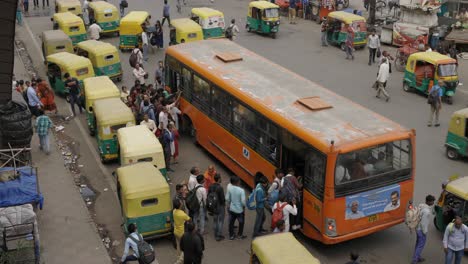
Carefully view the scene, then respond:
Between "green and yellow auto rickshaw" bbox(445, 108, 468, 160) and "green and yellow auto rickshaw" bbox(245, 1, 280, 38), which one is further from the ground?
"green and yellow auto rickshaw" bbox(245, 1, 280, 38)

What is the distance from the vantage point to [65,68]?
23984 mm

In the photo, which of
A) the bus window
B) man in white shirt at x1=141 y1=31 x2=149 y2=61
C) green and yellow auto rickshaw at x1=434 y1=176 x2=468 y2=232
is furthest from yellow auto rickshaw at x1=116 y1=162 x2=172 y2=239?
man in white shirt at x1=141 y1=31 x2=149 y2=61

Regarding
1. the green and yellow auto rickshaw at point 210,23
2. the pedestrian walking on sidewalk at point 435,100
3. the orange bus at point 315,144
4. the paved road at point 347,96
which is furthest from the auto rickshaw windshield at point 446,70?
the green and yellow auto rickshaw at point 210,23

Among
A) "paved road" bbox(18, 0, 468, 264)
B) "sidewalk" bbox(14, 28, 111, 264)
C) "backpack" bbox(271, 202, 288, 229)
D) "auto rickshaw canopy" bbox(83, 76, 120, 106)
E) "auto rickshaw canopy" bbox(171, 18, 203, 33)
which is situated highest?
"auto rickshaw canopy" bbox(171, 18, 203, 33)

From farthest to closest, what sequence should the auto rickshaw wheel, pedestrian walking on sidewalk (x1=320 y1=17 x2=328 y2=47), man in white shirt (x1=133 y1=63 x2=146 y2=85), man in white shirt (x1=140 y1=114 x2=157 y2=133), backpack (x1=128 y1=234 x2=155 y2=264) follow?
pedestrian walking on sidewalk (x1=320 y1=17 x2=328 y2=47)
man in white shirt (x1=133 y1=63 x2=146 y2=85)
the auto rickshaw wheel
man in white shirt (x1=140 y1=114 x2=157 y2=133)
backpack (x1=128 y1=234 x2=155 y2=264)

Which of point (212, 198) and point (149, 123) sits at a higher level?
point (149, 123)

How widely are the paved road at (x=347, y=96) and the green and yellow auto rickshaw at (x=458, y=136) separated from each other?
34 cm

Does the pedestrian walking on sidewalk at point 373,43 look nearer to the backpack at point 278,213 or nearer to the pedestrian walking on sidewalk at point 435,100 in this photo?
the pedestrian walking on sidewalk at point 435,100

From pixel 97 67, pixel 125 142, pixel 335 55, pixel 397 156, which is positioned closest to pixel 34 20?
pixel 97 67

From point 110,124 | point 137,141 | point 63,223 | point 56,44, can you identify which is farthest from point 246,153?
point 56,44

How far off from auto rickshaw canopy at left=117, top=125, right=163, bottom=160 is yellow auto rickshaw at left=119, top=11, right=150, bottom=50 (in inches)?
553

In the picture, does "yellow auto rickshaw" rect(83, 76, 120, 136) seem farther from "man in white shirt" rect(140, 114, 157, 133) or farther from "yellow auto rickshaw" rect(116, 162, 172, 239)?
"yellow auto rickshaw" rect(116, 162, 172, 239)

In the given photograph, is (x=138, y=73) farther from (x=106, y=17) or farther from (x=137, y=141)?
(x=106, y=17)

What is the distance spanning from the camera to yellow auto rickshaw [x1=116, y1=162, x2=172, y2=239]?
13812 millimetres
